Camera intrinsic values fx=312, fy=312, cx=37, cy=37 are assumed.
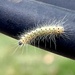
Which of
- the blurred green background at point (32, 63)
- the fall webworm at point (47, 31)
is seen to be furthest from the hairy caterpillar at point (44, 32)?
the blurred green background at point (32, 63)

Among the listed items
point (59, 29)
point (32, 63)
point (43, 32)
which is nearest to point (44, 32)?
point (43, 32)

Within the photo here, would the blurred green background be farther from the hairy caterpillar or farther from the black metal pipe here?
the black metal pipe

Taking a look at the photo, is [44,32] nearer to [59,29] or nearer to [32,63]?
[59,29]

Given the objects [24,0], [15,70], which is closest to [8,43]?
[15,70]

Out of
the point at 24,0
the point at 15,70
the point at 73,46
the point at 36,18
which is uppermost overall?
the point at 15,70

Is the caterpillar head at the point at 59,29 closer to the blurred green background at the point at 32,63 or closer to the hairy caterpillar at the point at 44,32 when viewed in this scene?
the hairy caterpillar at the point at 44,32

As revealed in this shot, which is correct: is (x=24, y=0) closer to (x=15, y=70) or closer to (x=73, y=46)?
(x=73, y=46)

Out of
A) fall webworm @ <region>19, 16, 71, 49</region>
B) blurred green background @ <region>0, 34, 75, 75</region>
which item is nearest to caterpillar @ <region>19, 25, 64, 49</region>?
fall webworm @ <region>19, 16, 71, 49</region>
